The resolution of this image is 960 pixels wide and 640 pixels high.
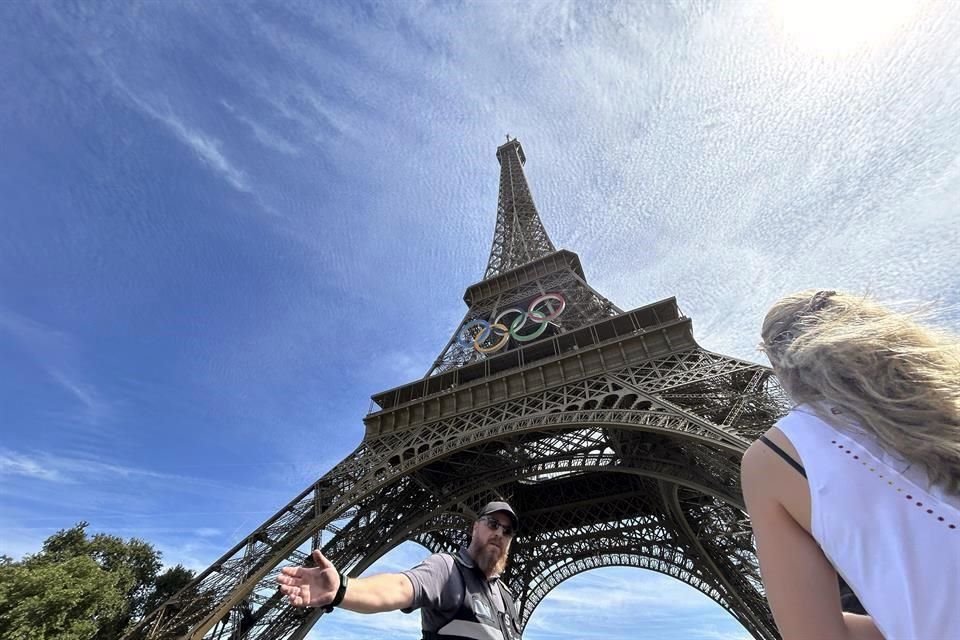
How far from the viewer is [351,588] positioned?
169cm

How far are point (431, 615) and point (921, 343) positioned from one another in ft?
6.22

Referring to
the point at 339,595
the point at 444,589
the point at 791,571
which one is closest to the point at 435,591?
the point at 444,589

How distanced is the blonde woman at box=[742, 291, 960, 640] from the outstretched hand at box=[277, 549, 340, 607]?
53.5 inches

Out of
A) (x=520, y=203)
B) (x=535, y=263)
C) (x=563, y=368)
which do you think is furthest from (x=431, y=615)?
(x=520, y=203)

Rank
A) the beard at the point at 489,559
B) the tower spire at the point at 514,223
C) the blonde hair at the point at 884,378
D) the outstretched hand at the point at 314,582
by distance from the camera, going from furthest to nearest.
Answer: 1. the tower spire at the point at 514,223
2. the beard at the point at 489,559
3. the outstretched hand at the point at 314,582
4. the blonde hair at the point at 884,378

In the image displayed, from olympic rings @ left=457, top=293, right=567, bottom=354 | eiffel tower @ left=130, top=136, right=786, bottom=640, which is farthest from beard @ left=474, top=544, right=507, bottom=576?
olympic rings @ left=457, top=293, right=567, bottom=354

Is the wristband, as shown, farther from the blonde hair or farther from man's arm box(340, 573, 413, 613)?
the blonde hair

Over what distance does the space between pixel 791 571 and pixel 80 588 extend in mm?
21663

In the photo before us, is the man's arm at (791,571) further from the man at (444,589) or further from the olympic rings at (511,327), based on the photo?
the olympic rings at (511,327)

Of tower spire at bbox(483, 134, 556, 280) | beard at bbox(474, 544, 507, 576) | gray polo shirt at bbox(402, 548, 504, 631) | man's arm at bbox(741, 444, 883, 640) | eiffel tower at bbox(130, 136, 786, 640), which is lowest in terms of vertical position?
man's arm at bbox(741, 444, 883, 640)

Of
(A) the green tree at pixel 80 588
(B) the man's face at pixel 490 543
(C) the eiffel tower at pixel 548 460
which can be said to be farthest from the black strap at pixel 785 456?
(A) the green tree at pixel 80 588

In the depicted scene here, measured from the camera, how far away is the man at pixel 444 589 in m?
1.67

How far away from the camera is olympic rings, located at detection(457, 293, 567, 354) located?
58.2 feet

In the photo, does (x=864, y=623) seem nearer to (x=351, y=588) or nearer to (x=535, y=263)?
(x=351, y=588)
